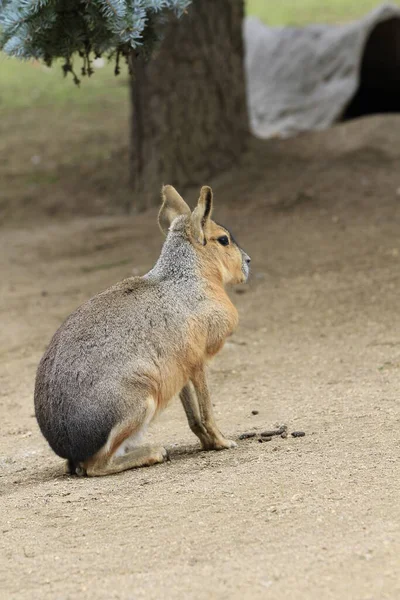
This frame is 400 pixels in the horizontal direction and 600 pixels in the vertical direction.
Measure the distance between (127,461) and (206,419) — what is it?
1.41ft

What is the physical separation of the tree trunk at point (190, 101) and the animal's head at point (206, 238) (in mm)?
4377

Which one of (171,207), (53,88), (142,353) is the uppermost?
(53,88)

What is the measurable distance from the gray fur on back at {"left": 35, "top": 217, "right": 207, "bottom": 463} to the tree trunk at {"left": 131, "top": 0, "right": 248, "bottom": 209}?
4681mm

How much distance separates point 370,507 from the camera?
3512mm

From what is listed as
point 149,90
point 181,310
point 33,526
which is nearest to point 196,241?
point 181,310

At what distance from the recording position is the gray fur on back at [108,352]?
4.17 m

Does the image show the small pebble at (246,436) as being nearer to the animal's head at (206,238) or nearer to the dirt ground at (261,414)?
the dirt ground at (261,414)

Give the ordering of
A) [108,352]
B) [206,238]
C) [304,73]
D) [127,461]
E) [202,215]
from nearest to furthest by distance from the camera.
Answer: [108,352] < [127,461] < [202,215] < [206,238] < [304,73]

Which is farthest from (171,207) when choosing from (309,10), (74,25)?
(309,10)

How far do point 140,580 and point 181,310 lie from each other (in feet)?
5.23

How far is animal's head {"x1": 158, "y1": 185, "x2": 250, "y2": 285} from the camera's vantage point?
15.1 ft

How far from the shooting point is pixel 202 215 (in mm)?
4543

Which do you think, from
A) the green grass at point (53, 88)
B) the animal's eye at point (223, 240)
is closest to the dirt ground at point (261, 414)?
the animal's eye at point (223, 240)

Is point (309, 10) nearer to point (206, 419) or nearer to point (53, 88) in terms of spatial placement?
point (53, 88)
